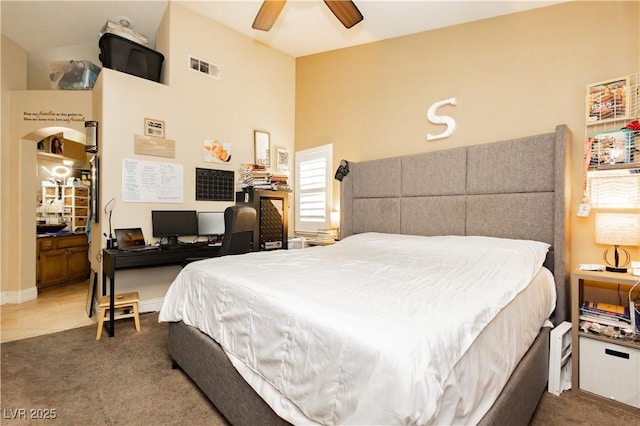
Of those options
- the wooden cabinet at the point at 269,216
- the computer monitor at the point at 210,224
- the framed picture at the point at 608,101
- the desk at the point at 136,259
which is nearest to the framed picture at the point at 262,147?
the wooden cabinet at the point at 269,216

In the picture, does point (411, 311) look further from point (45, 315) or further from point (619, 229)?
point (45, 315)

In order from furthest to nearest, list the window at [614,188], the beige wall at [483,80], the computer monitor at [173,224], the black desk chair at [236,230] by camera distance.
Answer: the computer monitor at [173,224], the black desk chair at [236,230], the beige wall at [483,80], the window at [614,188]

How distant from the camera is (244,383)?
1.35 metres

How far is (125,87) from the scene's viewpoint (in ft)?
10.5

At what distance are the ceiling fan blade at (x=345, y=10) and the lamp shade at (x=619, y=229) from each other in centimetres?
227

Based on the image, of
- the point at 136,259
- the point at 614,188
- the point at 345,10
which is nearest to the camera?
the point at 614,188

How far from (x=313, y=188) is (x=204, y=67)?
2.04 metres

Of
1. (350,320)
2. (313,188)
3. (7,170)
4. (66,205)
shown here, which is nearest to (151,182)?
(313,188)

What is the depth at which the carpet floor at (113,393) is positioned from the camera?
1.66 metres

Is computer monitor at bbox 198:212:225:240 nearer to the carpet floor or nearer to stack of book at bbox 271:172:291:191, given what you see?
stack of book at bbox 271:172:291:191

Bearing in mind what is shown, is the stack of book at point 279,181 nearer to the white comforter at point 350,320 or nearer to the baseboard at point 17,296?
the white comforter at point 350,320

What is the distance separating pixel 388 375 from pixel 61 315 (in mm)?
4035

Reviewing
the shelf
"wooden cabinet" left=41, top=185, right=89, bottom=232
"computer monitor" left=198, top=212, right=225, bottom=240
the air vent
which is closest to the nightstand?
the shelf

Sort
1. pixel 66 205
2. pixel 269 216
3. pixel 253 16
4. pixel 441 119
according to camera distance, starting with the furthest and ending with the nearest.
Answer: pixel 66 205 → pixel 269 216 → pixel 253 16 → pixel 441 119
